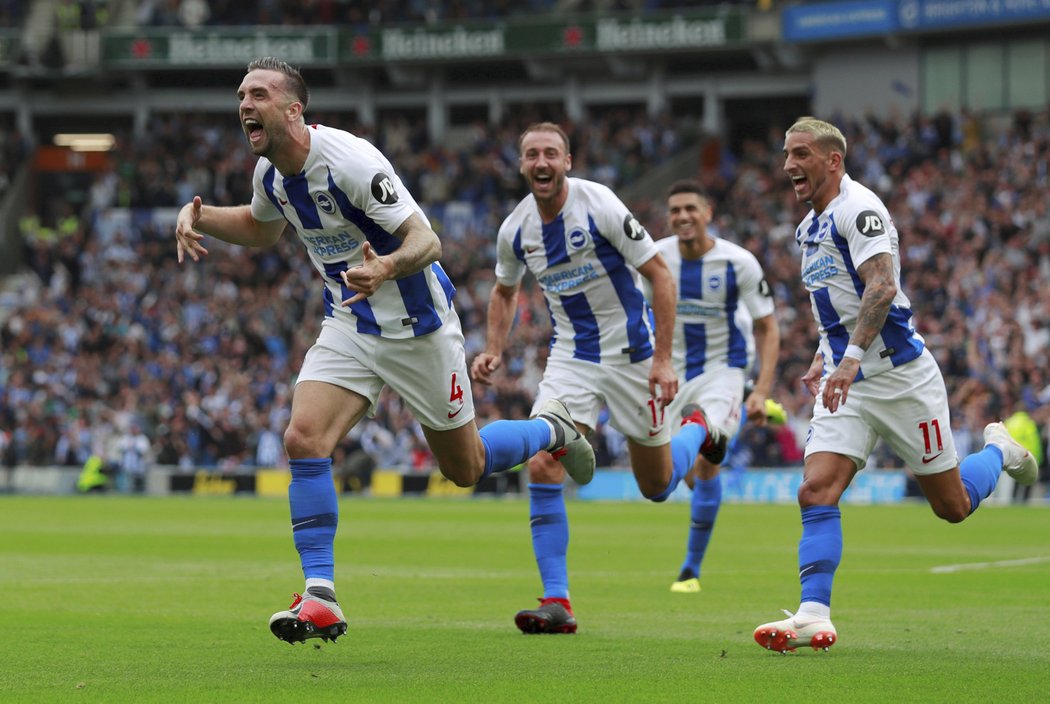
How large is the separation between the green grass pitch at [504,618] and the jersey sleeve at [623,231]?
219 centimetres

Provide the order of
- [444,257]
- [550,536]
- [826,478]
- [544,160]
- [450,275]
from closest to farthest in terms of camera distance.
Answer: [826,478]
[544,160]
[550,536]
[444,257]
[450,275]

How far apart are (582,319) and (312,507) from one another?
3.18 m

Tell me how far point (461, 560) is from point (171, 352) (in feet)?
81.3

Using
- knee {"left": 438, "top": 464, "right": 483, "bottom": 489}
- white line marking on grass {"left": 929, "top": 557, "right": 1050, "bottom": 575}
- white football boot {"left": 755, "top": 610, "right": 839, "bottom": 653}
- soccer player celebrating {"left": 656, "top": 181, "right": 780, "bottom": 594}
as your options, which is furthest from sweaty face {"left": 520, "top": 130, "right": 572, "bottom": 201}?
white line marking on grass {"left": 929, "top": 557, "right": 1050, "bottom": 575}

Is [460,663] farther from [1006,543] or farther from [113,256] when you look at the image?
[113,256]

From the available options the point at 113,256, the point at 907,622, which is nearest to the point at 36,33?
the point at 113,256

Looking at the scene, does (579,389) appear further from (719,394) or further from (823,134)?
(719,394)

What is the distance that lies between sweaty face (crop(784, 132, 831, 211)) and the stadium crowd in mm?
19342

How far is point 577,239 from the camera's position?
10.1 metres

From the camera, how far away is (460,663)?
7730 mm

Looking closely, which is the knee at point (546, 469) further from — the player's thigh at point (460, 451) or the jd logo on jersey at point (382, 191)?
the jd logo on jersey at point (382, 191)

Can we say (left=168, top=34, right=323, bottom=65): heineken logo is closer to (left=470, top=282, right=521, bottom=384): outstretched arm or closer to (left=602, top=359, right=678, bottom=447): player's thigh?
(left=470, top=282, right=521, bottom=384): outstretched arm

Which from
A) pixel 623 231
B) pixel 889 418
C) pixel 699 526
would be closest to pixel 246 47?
pixel 699 526

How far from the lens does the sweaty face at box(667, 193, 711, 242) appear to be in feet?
42.1
